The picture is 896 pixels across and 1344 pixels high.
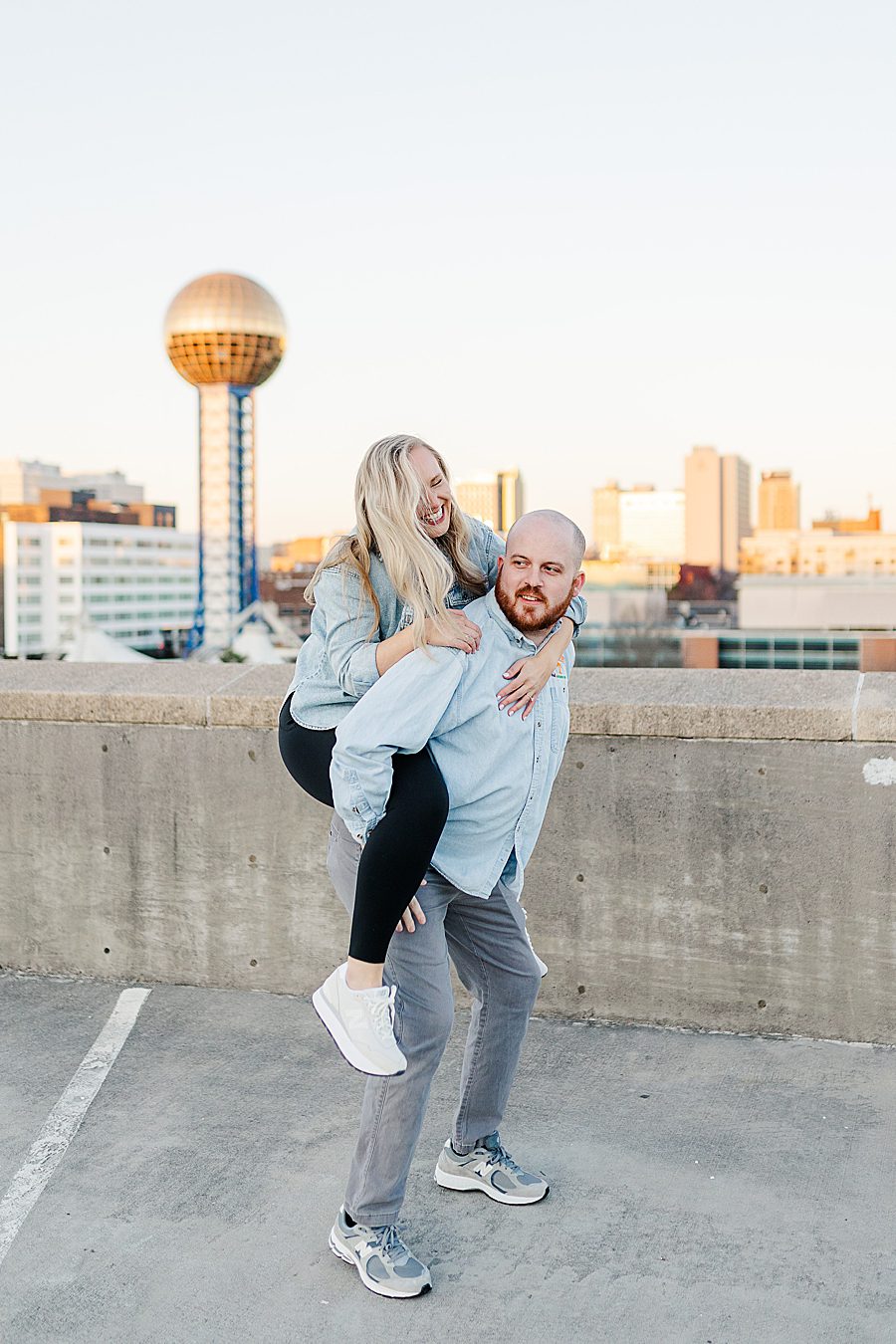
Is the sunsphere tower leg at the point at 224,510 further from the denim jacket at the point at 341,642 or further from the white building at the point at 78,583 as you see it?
the denim jacket at the point at 341,642

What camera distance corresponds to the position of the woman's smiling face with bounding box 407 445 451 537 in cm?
288

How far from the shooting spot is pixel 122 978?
485cm

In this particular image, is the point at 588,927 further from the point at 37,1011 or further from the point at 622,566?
the point at 622,566

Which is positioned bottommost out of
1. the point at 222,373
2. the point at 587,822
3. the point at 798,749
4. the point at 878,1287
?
the point at 878,1287

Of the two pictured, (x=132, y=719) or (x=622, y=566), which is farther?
(x=622, y=566)

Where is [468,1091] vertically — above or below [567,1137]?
above

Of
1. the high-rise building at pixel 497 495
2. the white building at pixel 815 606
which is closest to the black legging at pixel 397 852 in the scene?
the white building at pixel 815 606

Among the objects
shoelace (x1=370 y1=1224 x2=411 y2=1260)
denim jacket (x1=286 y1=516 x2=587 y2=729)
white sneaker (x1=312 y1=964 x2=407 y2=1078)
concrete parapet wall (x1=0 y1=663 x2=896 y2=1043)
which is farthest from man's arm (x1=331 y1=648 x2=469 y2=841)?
concrete parapet wall (x1=0 y1=663 x2=896 y2=1043)

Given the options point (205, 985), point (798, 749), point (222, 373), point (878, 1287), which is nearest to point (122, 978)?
point (205, 985)

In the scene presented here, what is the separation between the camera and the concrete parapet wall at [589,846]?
13.7 feet

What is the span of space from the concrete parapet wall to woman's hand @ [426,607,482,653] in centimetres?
153

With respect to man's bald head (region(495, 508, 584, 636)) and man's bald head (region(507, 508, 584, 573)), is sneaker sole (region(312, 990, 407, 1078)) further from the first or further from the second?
man's bald head (region(507, 508, 584, 573))

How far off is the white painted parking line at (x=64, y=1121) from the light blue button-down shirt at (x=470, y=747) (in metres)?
1.33

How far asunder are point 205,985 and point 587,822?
1.54m
